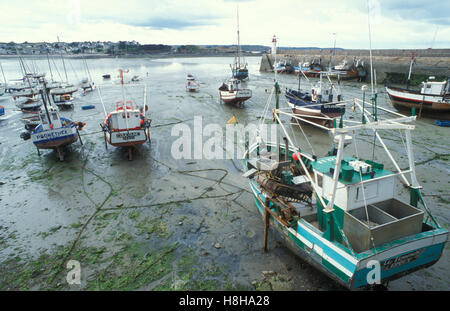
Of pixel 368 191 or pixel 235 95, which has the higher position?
pixel 235 95

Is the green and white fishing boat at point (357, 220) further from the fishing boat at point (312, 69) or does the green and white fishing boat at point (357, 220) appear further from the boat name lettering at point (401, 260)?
the fishing boat at point (312, 69)

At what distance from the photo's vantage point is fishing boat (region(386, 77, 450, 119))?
22.3 metres

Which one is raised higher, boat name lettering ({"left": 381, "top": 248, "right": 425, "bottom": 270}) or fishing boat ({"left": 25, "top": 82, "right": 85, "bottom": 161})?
fishing boat ({"left": 25, "top": 82, "right": 85, "bottom": 161})

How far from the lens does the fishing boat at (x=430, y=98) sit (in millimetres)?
22344

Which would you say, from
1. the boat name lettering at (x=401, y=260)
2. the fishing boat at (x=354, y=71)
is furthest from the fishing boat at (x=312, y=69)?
the boat name lettering at (x=401, y=260)

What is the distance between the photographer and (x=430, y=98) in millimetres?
22953

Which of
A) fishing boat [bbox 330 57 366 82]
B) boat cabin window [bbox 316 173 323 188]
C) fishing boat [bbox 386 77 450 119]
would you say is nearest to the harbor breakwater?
fishing boat [bbox 330 57 366 82]

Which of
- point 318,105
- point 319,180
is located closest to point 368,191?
point 319,180

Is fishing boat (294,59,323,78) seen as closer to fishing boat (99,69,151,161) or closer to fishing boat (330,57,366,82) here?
fishing boat (330,57,366,82)

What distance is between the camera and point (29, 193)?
12891mm

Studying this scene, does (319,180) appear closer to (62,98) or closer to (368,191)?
(368,191)
